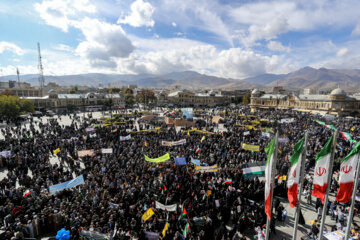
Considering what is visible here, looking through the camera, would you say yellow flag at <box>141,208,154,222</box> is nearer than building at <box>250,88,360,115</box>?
Yes

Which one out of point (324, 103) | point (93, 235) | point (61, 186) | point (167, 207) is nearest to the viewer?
point (93, 235)

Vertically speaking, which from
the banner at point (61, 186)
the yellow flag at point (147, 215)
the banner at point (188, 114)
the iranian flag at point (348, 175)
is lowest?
the yellow flag at point (147, 215)

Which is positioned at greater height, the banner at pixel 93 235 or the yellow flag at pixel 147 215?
the yellow flag at pixel 147 215

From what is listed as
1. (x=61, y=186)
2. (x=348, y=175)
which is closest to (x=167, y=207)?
(x=61, y=186)

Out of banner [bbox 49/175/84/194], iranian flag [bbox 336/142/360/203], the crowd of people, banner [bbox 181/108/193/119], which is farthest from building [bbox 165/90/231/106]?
iranian flag [bbox 336/142/360/203]

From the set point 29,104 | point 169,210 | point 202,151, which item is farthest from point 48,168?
point 29,104

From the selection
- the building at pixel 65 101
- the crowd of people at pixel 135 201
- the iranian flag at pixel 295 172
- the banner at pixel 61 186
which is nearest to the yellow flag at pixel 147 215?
the crowd of people at pixel 135 201

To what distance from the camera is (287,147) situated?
20.2m

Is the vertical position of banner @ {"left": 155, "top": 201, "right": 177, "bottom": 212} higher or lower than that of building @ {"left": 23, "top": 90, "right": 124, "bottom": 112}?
lower

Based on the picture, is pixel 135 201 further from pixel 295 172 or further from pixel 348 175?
A: pixel 348 175

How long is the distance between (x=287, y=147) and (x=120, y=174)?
16733 millimetres

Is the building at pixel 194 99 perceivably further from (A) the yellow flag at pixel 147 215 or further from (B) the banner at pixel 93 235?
(B) the banner at pixel 93 235

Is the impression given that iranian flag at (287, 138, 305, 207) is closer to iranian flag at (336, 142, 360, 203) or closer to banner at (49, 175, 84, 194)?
iranian flag at (336, 142, 360, 203)

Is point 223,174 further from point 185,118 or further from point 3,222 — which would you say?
point 185,118
